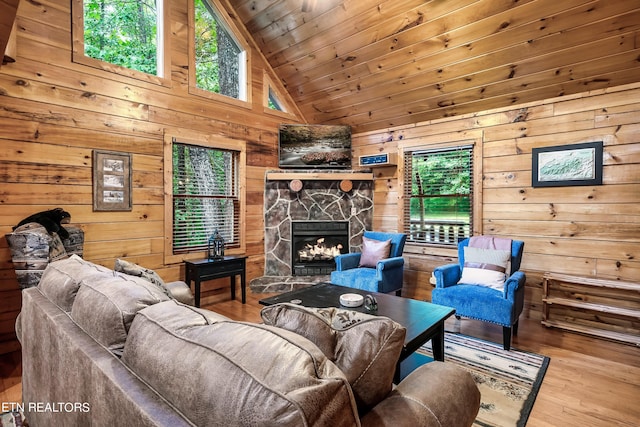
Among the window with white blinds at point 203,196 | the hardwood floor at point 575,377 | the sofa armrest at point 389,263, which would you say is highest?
the window with white blinds at point 203,196

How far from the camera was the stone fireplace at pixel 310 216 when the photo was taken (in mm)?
4961

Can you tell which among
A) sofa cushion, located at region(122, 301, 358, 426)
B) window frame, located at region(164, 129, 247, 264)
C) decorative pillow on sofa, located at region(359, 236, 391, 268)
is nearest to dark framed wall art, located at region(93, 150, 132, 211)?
window frame, located at region(164, 129, 247, 264)

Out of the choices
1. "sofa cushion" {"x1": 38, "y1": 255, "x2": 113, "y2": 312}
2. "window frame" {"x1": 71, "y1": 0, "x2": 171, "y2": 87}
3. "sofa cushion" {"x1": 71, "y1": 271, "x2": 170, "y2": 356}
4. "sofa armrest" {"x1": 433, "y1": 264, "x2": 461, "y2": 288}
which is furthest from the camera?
"sofa armrest" {"x1": 433, "y1": 264, "x2": 461, "y2": 288}

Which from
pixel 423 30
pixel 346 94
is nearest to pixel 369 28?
pixel 423 30

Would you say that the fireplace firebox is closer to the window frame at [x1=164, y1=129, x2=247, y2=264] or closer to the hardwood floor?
the window frame at [x1=164, y1=129, x2=247, y2=264]

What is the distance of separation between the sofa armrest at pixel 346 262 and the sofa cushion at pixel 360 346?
10.9 feet

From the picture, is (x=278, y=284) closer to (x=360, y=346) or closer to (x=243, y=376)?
(x=360, y=346)

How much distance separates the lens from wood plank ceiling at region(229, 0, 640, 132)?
3.05m

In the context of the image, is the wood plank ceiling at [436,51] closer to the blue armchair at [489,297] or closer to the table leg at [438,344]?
the blue armchair at [489,297]

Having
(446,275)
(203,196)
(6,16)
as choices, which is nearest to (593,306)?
(446,275)

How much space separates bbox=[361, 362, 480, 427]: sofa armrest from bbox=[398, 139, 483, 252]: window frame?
10.8ft

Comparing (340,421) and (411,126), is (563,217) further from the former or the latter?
(340,421)

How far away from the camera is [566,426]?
1969 mm

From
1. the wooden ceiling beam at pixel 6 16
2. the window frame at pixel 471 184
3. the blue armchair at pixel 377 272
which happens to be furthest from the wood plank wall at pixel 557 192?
the wooden ceiling beam at pixel 6 16
